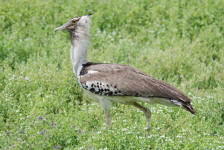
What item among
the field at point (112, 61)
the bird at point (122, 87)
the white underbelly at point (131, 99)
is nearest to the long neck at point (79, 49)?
the bird at point (122, 87)

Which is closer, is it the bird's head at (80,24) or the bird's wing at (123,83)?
the bird's wing at (123,83)

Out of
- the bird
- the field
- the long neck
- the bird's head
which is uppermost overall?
the bird's head

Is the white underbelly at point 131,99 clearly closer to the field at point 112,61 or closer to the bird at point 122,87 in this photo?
the bird at point 122,87

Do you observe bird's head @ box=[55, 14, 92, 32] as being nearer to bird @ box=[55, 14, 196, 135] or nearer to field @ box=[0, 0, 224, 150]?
bird @ box=[55, 14, 196, 135]

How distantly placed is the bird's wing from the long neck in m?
0.16

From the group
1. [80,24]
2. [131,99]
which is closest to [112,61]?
[80,24]

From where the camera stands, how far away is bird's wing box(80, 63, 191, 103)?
493cm

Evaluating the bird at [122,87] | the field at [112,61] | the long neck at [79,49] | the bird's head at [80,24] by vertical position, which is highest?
the bird's head at [80,24]

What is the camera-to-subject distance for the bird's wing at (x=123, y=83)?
16.2ft

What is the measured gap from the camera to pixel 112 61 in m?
7.03

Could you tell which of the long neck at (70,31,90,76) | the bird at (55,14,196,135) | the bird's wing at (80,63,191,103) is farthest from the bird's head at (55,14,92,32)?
the bird's wing at (80,63,191,103)

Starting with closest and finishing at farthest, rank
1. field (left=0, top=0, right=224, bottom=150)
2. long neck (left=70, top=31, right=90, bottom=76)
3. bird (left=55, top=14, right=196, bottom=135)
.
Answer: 1. field (left=0, top=0, right=224, bottom=150)
2. bird (left=55, top=14, right=196, bottom=135)
3. long neck (left=70, top=31, right=90, bottom=76)

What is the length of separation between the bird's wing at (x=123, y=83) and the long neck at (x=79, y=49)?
6.4 inches

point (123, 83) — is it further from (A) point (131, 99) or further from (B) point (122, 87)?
(A) point (131, 99)
